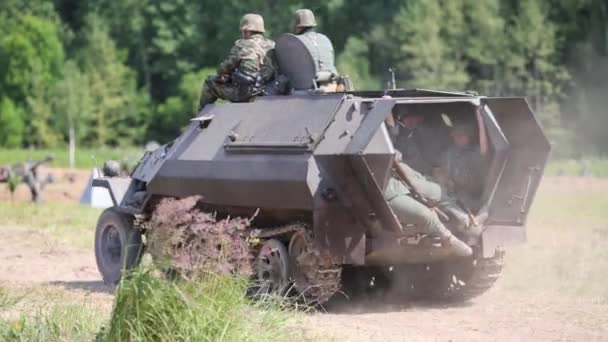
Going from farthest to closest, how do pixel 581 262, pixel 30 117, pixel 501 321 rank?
pixel 30 117 → pixel 581 262 → pixel 501 321

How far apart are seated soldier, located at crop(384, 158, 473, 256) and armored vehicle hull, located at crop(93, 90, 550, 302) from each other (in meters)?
0.09

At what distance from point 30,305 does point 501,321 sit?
393 centimetres

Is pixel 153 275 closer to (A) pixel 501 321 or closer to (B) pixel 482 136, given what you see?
(A) pixel 501 321

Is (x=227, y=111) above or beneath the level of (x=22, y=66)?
above

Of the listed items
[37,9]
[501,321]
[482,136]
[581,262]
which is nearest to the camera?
[501,321]

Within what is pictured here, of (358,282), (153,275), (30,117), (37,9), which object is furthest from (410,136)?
(37,9)

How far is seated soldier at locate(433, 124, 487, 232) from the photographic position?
43.6 feet

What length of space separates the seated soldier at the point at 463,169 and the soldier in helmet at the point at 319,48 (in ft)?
4.20

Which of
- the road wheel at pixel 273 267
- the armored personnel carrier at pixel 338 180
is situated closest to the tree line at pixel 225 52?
the armored personnel carrier at pixel 338 180

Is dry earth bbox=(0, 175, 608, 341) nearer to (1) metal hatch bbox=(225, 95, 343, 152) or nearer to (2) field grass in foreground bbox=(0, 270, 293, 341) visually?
(2) field grass in foreground bbox=(0, 270, 293, 341)

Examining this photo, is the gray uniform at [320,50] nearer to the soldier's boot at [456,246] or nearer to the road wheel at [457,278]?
the road wheel at [457,278]

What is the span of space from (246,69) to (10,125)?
2001 inches

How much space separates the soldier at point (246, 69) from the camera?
14.5m

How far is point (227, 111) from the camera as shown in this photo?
46.2 feet
